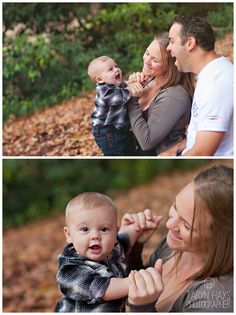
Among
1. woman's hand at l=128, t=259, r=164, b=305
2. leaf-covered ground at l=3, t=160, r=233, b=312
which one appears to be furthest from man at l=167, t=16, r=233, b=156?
leaf-covered ground at l=3, t=160, r=233, b=312

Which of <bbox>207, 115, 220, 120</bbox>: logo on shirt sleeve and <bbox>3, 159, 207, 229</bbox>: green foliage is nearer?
<bbox>207, 115, 220, 120</bbox>: logo on shirt sleeve

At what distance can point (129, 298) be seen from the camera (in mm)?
1978

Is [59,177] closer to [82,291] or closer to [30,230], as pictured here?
[30,230]

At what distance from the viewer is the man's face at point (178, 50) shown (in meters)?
2.22

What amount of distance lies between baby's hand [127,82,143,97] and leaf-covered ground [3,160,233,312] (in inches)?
29.8

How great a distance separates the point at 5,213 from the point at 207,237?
1534 millimetres

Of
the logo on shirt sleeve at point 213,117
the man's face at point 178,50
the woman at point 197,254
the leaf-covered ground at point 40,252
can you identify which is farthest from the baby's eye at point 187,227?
the leaf-covered ground at point 40,252

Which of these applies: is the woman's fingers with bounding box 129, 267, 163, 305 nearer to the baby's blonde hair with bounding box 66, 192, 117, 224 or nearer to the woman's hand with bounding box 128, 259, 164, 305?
the woman's hand with bounding box 128, 259, 164, 305

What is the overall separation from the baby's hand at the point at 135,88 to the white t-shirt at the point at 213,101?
154 millimetres

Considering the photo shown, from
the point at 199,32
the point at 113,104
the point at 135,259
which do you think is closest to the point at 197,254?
the point at 135,259

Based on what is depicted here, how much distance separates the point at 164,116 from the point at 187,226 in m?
0.35

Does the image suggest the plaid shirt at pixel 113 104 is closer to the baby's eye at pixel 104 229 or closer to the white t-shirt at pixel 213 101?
the white t-shirt at pixel 213 101

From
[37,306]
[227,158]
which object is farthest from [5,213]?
[227,158]

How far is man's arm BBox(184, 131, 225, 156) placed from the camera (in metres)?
2.20
